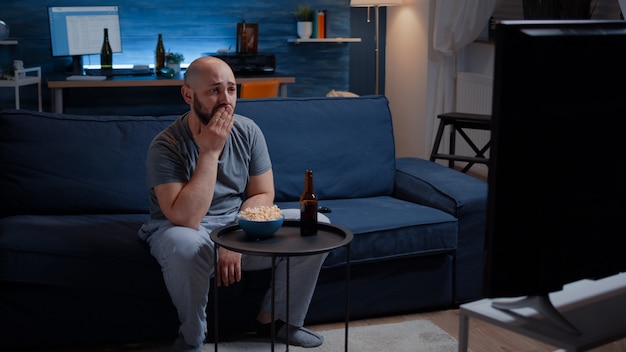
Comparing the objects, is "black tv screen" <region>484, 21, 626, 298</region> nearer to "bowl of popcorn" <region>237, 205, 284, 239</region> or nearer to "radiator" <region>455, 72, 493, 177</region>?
"bowl of popcorn" <region>237, 205, 284, 239</region>

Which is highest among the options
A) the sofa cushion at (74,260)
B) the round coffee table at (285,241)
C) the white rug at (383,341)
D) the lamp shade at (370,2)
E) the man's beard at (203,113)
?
the lamp shade at (370,2)

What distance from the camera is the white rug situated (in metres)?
3.01

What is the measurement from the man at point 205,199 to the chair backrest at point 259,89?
2.69 m

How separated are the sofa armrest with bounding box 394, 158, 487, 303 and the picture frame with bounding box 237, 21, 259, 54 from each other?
3.41 metres

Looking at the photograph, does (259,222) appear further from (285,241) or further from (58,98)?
(58,98)

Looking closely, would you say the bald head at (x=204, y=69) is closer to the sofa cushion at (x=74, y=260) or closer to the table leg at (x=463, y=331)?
the sofa cushion at (x=74, y=260)

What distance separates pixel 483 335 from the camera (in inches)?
124

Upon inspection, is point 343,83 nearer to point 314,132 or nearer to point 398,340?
point 314,132

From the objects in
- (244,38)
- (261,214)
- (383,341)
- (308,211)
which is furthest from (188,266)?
(244,38)

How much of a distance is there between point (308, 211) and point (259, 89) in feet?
11.0

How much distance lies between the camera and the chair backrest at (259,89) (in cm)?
579

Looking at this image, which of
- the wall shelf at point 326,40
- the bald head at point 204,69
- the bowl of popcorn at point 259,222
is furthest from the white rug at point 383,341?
the wall shelf at point 326,40

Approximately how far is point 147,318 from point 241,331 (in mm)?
363

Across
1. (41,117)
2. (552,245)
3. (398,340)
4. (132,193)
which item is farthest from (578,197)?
(41,117)
